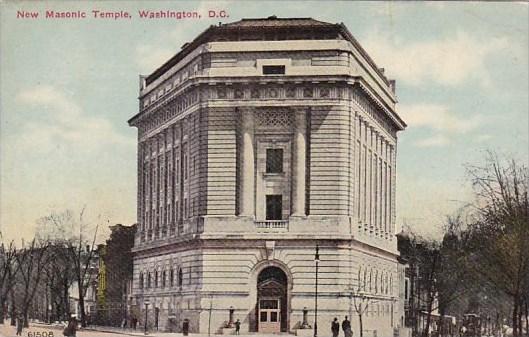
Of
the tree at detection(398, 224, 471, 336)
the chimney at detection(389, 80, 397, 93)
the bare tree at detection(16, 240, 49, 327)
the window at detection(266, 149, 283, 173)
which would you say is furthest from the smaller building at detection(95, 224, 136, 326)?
the chimney at detection(389, 80, 397, 93)

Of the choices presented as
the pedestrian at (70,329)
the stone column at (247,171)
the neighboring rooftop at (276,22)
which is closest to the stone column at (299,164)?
the stone column at (247,171)

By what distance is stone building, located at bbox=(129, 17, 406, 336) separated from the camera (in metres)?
36.5

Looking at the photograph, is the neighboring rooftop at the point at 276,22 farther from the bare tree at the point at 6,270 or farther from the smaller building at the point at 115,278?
the bare tree at the point at 6,270

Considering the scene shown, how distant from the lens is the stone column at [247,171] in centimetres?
3703

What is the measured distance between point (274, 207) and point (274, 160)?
147cm

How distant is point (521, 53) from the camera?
102 ft

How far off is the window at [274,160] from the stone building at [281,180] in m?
0.03

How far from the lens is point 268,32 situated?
114 ft

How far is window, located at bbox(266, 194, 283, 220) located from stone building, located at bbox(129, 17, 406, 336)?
0.03 metres

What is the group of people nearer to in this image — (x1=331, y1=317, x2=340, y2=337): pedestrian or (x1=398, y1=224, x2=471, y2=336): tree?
(x1=331, y1=317, x2=340, y2=337): pedestrian

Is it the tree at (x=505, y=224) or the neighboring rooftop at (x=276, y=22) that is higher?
the neighboring rooftop at (x=276, y=22)

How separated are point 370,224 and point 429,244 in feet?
10.5

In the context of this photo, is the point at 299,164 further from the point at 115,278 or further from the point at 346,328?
the point at 115,278

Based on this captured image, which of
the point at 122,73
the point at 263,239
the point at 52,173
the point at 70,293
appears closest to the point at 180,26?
the point at 122,73
